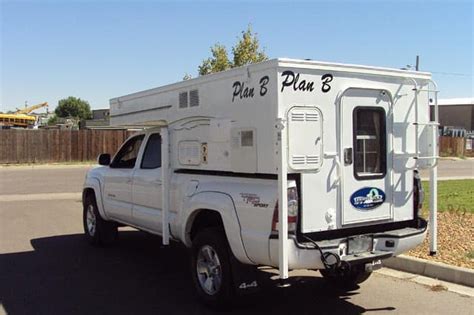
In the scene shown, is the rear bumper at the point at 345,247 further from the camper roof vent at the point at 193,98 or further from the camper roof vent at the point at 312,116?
the camper roof vent at the point at 193,98

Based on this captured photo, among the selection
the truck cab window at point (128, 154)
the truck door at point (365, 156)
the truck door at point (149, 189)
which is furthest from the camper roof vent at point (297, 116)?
the truck cab window at point (128, 154)

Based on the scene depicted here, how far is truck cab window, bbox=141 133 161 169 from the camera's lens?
7.50 metres

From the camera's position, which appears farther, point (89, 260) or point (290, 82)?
point (89, 260)

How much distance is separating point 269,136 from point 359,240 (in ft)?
4.68

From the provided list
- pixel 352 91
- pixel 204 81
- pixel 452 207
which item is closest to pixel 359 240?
pixel 352 91

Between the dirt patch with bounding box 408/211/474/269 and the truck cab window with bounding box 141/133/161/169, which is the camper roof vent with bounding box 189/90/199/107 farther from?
the dirt patch with bounding box 408/211/474/269

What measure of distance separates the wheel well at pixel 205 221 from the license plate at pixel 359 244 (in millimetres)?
1376

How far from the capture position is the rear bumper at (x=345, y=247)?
4938 mm

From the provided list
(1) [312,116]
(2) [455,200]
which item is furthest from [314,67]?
(2) [455,200]

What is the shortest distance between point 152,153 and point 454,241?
4731 mm

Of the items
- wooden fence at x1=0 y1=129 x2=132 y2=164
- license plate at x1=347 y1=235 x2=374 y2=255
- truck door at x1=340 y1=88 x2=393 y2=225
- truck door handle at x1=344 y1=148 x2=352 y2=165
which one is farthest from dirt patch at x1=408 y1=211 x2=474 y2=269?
wooden fence at x1=0 y1=129 x2=132 y2=164

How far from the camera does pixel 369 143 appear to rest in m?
5.73

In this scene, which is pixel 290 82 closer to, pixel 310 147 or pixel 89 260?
pixel 310 147

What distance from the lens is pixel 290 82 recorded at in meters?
5.07
